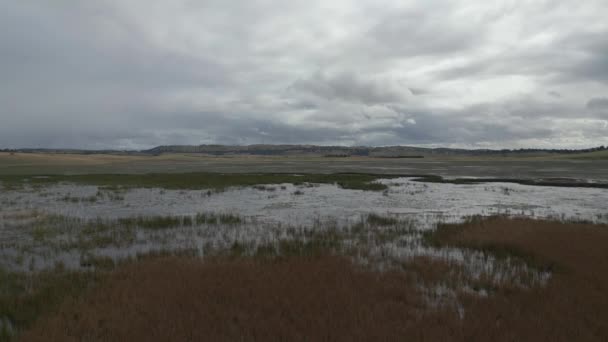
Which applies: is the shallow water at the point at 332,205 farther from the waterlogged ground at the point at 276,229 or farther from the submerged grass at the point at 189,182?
the submerged grass at the point at 189,182

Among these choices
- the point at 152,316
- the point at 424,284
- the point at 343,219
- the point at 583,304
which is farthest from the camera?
the point at 343,219

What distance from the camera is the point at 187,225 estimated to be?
1922cm

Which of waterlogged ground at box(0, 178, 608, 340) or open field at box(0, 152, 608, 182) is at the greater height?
open field at box(0, 152, 608, 182)

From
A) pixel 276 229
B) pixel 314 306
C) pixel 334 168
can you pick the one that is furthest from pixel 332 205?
pixel 334 168

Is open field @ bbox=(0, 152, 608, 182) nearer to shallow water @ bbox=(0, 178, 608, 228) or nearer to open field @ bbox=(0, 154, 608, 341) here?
shallow water @ bbox=(0, 178, 608, 228)

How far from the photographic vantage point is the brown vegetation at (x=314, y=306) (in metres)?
6.69

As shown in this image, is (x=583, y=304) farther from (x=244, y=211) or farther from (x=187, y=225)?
(x=244, y=211)

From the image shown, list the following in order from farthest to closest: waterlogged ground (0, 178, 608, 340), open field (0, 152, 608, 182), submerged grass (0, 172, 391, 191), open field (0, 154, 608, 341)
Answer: open field (0, 152, 608, 182) < submerged grass (0, 172, 391, 191) < waterlogged ground (0, 178, 608, 340) < open field (0, 154, 608, 341)

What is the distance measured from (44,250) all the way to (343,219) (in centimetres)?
1518

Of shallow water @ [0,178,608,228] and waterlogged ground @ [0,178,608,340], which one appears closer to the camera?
waterlogged ground @ [0,178,608,340]

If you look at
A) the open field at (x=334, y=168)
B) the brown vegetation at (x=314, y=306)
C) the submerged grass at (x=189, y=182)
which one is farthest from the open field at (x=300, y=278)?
the open field at (x=334, y=168)

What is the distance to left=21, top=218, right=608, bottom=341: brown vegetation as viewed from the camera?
669 cm

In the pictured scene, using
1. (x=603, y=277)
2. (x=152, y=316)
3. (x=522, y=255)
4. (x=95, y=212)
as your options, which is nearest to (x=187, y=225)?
(x=95, y=212)

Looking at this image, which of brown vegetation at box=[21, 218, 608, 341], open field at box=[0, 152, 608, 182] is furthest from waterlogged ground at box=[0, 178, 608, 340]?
open field at box=[0, 152, 608, 182]
